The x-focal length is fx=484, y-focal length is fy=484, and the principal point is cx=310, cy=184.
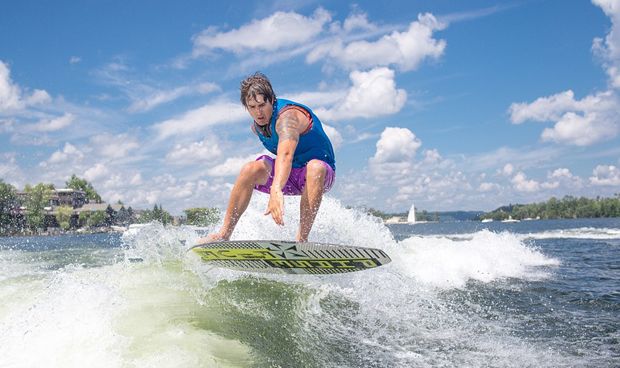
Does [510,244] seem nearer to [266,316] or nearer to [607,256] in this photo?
[607,256]

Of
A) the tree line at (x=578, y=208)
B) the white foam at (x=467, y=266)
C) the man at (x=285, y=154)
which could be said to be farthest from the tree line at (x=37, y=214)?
the tree line at (x=578, y=208)

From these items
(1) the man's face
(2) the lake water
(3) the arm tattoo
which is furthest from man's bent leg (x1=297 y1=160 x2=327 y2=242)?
(2) the lake water

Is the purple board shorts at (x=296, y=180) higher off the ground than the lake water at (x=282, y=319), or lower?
higher

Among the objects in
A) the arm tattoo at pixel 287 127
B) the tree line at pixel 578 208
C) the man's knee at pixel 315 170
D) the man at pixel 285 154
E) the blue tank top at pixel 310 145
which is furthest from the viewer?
the tree line at pixel 578 208

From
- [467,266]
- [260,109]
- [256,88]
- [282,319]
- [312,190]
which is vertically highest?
[256,88]

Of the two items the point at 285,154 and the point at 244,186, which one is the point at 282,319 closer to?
the point at 244,186

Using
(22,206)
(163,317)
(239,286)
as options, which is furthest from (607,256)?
(22,206)

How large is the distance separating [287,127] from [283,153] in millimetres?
380

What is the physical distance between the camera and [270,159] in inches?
246

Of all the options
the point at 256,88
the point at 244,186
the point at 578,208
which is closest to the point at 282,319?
the point at 244,186

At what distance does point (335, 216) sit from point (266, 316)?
8.63 meters

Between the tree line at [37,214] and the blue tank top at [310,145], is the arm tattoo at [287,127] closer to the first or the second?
the blue tank top at [310,145]

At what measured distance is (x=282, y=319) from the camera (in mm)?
6117

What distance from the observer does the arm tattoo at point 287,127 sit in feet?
16.3
